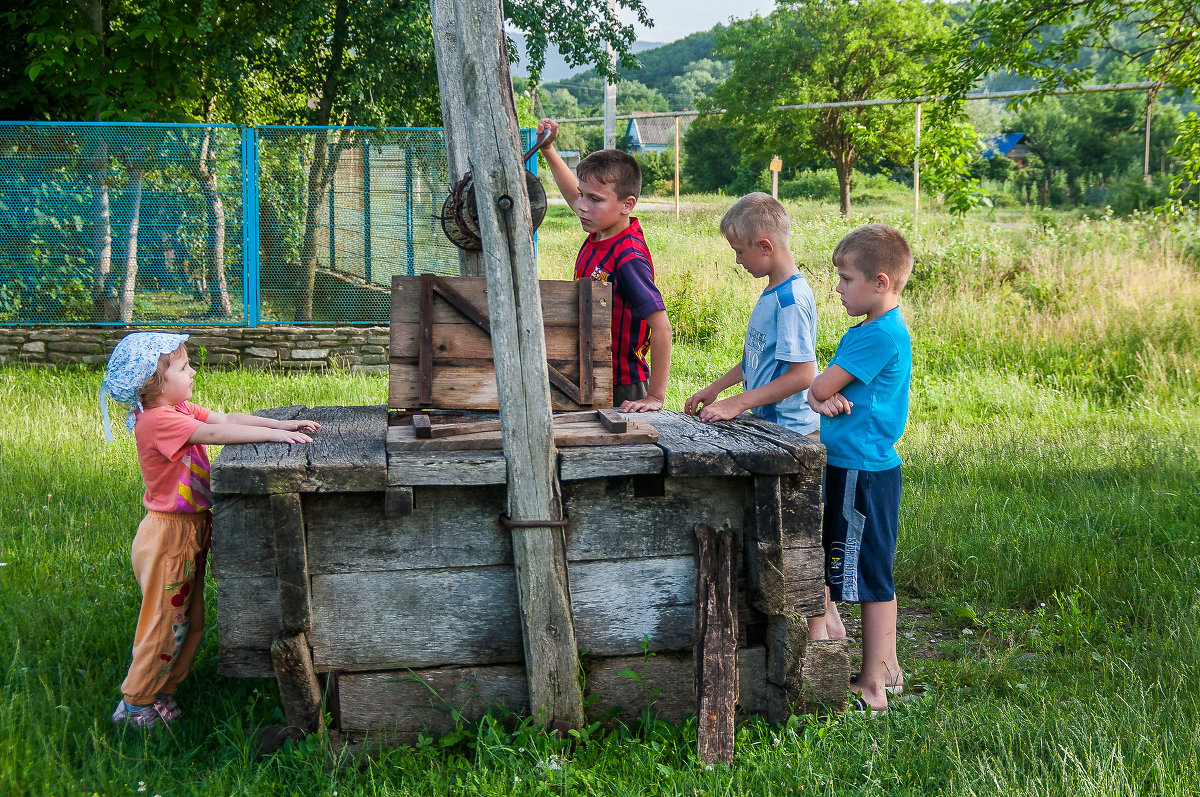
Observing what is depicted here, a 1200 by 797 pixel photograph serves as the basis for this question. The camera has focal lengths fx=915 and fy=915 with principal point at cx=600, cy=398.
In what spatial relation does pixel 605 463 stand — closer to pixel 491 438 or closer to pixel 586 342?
pixel 491 438

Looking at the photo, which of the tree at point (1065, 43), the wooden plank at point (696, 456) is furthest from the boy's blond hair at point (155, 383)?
the tree at point (1065, 43)

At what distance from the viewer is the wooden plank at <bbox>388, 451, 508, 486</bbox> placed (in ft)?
8.54

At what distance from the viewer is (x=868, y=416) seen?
3168 millimetres

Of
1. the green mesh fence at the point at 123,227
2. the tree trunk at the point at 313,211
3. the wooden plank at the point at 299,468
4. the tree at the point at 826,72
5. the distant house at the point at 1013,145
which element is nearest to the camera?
the wooden plank at the point at 299,468

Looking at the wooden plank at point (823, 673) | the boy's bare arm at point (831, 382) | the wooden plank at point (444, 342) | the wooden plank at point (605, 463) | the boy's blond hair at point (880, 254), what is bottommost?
the wooden plank at point (823, 673)

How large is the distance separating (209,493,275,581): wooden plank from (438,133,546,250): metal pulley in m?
1.03

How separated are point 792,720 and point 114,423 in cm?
614

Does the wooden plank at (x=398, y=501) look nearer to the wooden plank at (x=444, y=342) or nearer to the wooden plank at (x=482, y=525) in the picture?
the wooden plank at (x=482, y=525)

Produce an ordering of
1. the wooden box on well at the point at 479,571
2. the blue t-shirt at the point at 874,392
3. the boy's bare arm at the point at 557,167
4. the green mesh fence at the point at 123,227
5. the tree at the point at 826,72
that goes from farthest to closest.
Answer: the tree at the point at 826,72
the green mesh fence at the point at 123,227
the boy's bare arm at the point at 557,167
the blue t-shirt at the point at 874,392
the wooden box on well at the point at 479,571

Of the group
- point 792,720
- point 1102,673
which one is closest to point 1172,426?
point 1102,673

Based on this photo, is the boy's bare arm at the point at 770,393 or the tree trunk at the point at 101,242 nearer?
the boy's bare arm at the point at 770,393

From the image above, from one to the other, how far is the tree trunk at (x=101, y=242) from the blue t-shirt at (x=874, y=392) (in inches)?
333

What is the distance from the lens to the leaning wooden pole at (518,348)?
2.59m

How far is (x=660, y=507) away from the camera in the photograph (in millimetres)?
2850
